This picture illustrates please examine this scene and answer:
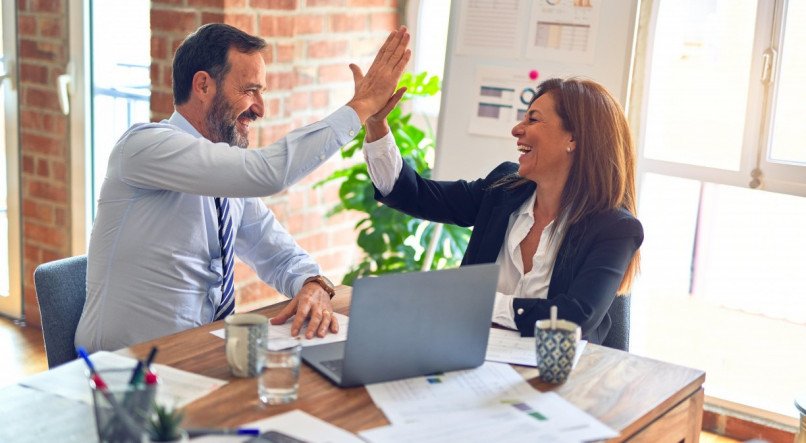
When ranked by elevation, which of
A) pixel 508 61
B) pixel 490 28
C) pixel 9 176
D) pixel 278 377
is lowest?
pixel 9 176

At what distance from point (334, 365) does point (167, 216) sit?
0.66 m

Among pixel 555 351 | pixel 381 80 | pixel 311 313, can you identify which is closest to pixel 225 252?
pixel 311 313

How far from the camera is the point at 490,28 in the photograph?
3.20 meters

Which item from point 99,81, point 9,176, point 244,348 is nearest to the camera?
point 244,348

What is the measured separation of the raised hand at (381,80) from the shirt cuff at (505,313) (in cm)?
50

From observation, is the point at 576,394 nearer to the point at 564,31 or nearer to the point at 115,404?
the point at 115,404

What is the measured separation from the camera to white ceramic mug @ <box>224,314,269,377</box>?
66.0 inches

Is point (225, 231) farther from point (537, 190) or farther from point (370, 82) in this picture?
point (537, 190)

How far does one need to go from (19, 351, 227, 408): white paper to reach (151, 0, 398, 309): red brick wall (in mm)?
1687

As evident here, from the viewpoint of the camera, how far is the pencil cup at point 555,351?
1.73m

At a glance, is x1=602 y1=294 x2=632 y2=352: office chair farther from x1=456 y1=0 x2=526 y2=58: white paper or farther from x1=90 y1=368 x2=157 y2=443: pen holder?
x1=90 y1=368 x2=157 y2=443: pen holder

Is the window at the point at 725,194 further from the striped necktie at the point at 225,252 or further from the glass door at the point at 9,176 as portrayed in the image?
the glass door at the point at 9,176

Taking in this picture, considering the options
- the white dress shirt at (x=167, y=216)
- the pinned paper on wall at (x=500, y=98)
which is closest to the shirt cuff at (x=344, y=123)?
the white dress shirt at (x=167, y=216)

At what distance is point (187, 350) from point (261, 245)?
64 cm
